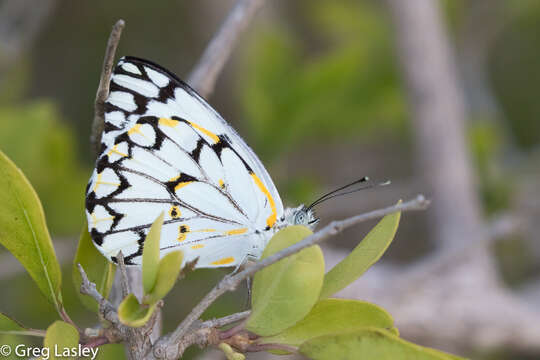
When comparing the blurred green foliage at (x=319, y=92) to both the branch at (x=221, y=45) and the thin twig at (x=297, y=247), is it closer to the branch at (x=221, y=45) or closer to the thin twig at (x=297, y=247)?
the branch at (x=221, y=45)

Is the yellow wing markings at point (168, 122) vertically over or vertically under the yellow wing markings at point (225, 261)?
over

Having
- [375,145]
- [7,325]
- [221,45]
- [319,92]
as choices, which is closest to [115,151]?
[221,45]

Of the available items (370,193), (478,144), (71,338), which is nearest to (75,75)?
(370,193)

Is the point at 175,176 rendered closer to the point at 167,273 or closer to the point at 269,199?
the point at 269,199

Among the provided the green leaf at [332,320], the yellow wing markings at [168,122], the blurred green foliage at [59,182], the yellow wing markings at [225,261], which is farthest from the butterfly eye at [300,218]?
the blurred green foliage at [59,182]

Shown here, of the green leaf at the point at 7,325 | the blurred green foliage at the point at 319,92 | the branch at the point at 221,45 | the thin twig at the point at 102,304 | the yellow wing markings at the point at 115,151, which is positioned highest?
the blurred green foliage at the point at 319,92

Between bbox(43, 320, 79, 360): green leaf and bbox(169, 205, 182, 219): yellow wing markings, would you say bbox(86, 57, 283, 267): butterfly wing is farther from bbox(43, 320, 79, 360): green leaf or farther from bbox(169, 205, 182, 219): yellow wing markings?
bbox(43, 320, 79, 360): green leaf
